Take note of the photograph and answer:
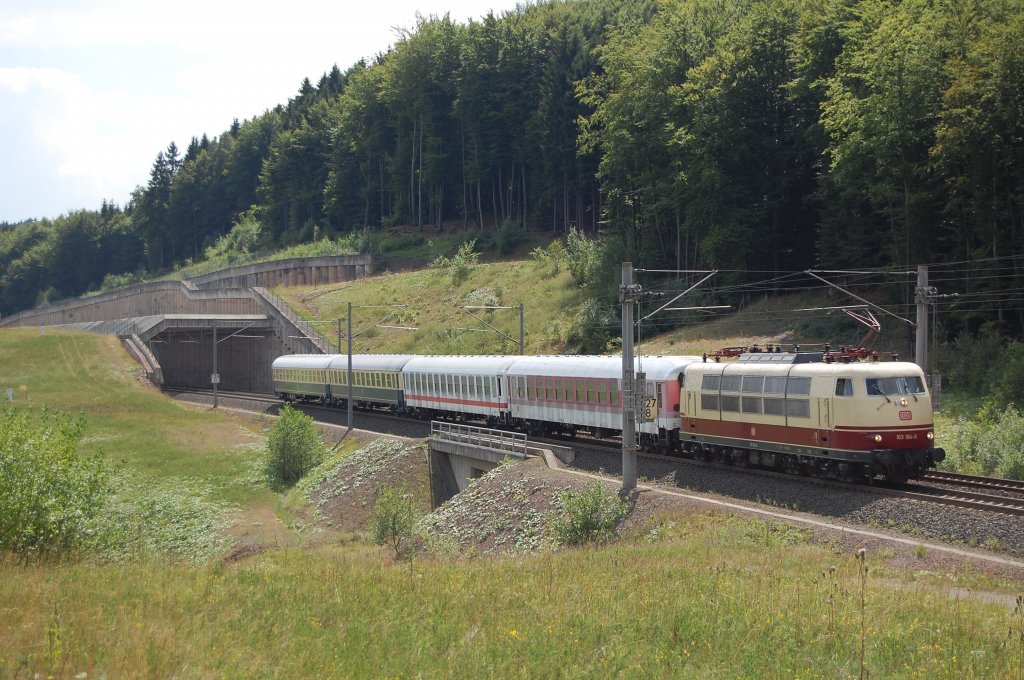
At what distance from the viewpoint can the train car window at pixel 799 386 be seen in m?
28.6

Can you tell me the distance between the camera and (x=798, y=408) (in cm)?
2892

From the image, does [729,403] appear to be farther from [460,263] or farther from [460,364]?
[460,263]

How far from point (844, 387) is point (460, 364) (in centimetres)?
2724

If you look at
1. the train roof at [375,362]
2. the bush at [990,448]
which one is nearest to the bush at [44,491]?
the bush at [990,448]

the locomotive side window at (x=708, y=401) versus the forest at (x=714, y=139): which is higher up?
the forest at (x=714, y=139)

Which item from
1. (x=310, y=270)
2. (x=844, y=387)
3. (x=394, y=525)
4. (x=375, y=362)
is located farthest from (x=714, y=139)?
(x=310, y=270)

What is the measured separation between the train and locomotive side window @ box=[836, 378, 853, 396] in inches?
1.0

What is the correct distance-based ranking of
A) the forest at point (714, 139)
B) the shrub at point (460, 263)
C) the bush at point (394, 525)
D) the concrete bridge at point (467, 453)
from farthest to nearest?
the shrub at point (460, 263), the forest at point (714, 139), the concrete bridge at point (467, 453), the bush at point (394, 525)

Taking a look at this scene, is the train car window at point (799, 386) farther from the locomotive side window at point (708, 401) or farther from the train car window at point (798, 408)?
the locomotive side window at point (708, 401)

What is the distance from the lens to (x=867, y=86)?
171 feet

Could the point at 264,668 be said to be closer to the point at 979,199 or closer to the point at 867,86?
the point at 979,199

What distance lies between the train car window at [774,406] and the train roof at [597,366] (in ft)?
18.2

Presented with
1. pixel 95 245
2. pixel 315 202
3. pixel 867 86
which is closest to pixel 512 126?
pixel 315 202

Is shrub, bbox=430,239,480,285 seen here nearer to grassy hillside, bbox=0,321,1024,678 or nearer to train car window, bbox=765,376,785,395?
train car window, bbox=765,376,785,395
